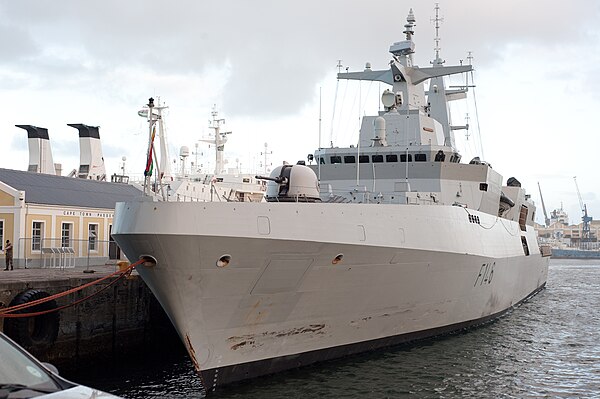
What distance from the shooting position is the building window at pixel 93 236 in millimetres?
22078

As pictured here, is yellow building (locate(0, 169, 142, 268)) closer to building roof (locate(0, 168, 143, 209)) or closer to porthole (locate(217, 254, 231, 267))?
building roof (locate(0, 168, 143, 209))

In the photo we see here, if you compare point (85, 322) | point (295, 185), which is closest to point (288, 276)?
point (295, 185)

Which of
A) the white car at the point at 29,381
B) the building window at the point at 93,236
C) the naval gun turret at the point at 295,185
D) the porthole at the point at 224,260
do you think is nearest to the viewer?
the white car at the point at 29,381

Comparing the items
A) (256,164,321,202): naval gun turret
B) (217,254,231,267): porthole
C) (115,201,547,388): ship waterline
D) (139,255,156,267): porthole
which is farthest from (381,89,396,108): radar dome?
(139,255,156,267): porthole

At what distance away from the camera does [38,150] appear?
2973 cm

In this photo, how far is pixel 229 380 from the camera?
10586 millimetres

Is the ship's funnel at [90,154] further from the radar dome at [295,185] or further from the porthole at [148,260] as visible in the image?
the porthole at [148,260]

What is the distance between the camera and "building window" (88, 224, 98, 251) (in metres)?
22.1

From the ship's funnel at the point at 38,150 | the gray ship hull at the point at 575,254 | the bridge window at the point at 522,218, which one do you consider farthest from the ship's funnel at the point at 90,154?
the gray ship hull at the point at 575,254

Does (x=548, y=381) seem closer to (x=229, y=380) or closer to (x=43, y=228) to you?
(x=229, y=380)

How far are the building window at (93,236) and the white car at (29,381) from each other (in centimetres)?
1906

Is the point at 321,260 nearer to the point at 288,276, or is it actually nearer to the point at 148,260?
the point at 288,276

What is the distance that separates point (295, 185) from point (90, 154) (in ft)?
77.0

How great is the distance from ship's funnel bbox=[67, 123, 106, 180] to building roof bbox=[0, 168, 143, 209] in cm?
640
